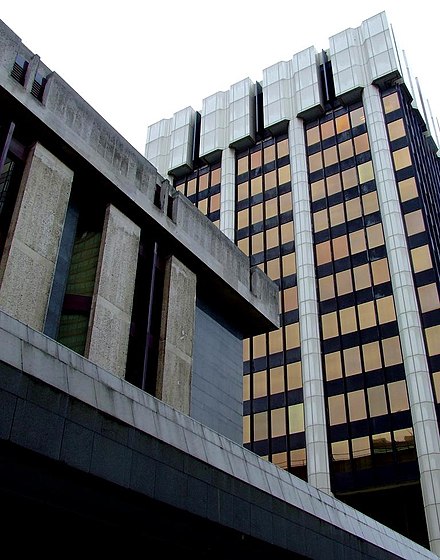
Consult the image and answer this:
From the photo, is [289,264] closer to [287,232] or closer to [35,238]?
[287,232]

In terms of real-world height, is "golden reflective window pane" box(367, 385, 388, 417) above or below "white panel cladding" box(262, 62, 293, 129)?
below

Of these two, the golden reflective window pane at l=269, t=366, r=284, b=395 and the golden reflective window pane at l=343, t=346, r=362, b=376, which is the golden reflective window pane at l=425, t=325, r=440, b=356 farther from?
the golden reflective window pane at l=269, t=366, r=284, b=395

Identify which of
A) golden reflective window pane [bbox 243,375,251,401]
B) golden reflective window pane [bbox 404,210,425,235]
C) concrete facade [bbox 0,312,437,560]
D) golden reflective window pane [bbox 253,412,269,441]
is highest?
golden reflective window pane [bbox 404,210,425,235]

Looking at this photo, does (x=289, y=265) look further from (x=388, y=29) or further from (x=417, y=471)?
(x=388, y=29)

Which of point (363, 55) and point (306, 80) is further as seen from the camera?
point (306, 80)

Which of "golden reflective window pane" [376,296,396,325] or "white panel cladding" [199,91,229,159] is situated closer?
"golden reflective window pane" [376,296,396,325]

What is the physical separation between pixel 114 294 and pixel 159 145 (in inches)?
2227

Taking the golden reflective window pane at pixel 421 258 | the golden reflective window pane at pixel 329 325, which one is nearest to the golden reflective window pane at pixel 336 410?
the golden reflective window pane at pixel 329 325

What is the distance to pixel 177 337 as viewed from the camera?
25641mm

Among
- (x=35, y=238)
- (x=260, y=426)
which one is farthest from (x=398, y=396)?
(x=35, y=238)

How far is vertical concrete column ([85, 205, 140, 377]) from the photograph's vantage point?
71.1 ft

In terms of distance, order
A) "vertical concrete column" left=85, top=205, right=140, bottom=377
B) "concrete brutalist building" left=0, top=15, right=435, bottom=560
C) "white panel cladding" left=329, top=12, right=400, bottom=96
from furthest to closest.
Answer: "white panel cladding" left=329, top=12, right=400, bottom=96
"vertical concrete column" left=85, top=205, right=140, bottom=377
"concrete brutalist building" left=0, top=15, right=435, bottom=560

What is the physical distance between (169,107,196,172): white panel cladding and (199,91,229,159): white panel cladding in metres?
2.03

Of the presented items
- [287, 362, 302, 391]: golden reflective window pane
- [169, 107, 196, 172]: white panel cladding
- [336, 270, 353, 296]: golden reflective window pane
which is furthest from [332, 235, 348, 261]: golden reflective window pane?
[169, 107, 196, 172]: white panel cladding
